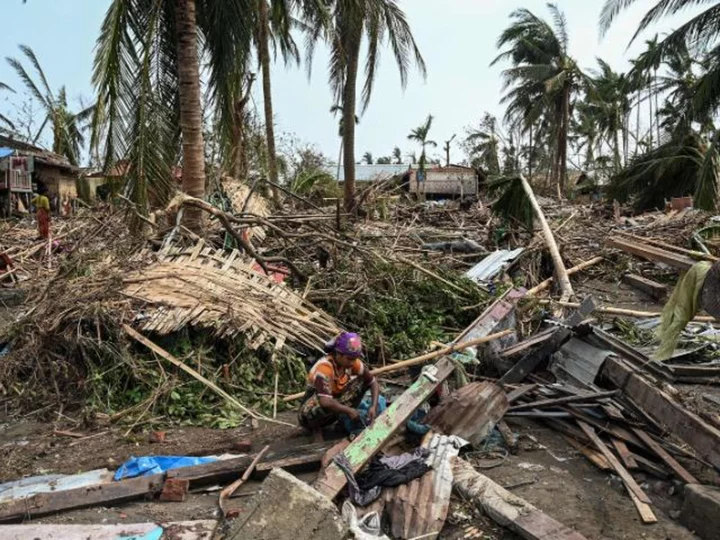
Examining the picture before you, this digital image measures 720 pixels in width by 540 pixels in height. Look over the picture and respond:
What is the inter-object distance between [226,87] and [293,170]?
1197 cm

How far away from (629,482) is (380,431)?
1708mm

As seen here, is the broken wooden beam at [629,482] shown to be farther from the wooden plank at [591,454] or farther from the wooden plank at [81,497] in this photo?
the wooden plank at [81,497]

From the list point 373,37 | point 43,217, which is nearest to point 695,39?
point 373,37

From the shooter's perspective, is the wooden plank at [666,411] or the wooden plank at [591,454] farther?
the wooden plank at [591,454]

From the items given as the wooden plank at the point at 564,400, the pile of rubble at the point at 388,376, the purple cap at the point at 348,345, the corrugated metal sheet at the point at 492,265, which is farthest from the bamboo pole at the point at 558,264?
the purple cap at the point at 348,345

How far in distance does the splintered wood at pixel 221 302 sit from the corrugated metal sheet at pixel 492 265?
131 inches

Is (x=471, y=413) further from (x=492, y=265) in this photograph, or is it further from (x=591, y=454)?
(x=492, y=265)

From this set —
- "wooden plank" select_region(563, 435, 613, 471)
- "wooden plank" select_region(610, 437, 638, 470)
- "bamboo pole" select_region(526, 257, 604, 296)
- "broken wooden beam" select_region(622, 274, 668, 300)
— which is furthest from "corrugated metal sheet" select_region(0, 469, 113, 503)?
"broken wooden beam" select_region(622, 274, 668, 300)

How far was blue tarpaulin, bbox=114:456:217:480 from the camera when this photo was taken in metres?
4.48

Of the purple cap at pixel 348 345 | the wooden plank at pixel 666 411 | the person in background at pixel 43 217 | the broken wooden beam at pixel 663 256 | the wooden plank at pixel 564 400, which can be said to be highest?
the person in background at pixel 43 217

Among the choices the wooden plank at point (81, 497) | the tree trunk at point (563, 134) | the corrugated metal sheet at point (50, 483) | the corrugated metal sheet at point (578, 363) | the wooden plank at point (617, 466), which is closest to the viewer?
the wooden plank at point (81, 497)

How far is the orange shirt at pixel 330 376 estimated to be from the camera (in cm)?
468

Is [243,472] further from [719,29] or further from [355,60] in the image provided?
[719,29]

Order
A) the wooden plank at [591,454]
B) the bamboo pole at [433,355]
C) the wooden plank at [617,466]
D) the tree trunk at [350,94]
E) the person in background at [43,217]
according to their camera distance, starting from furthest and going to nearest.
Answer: the tree trunk at [350,94] < the person in background at [43,217] < the bamboo pole at [433,355] < the wooden plank at [591,454] < the wooden plank at [617,466]
